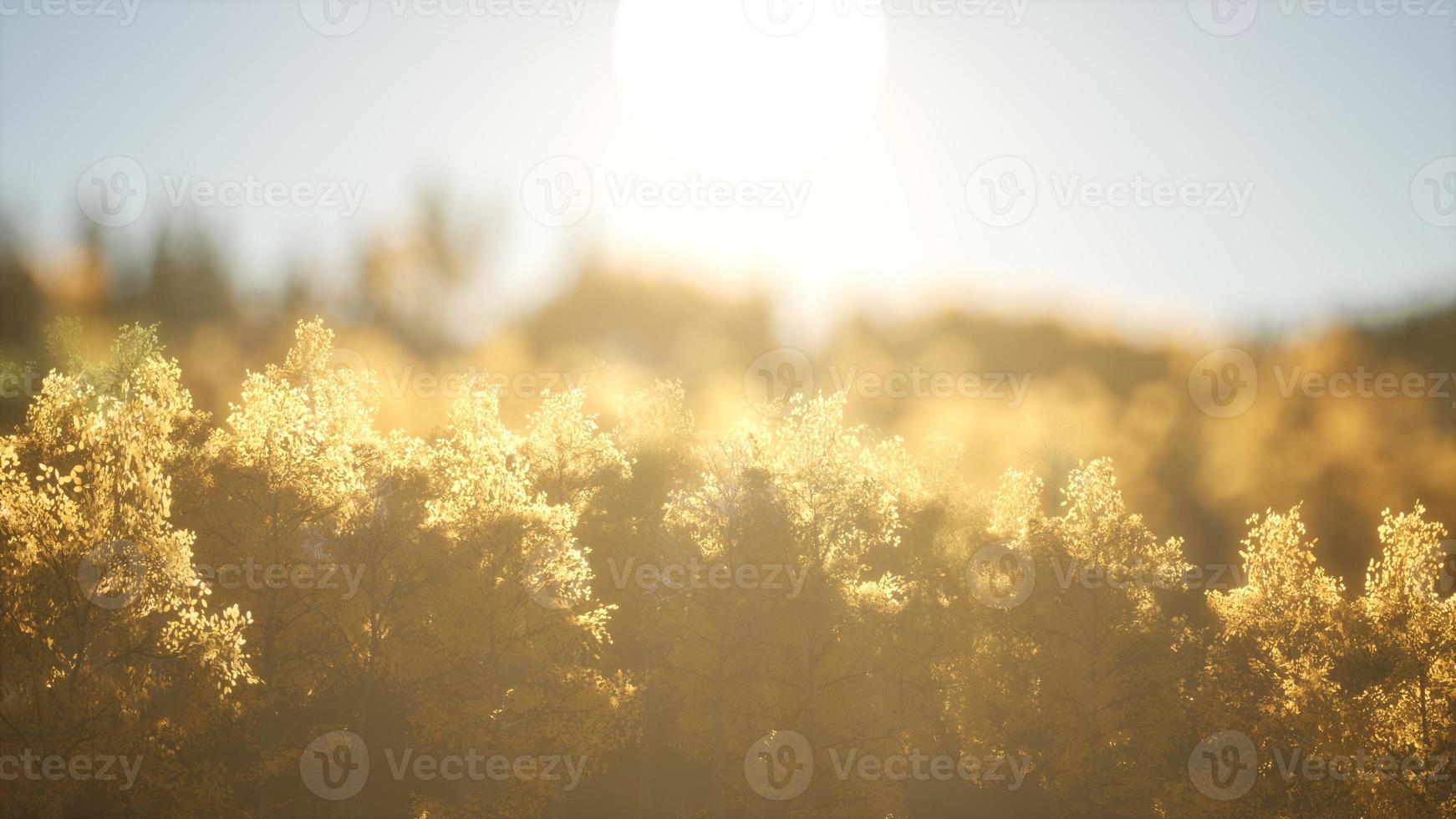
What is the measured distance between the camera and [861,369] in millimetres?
106000

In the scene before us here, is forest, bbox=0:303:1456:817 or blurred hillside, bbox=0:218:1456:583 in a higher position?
blurred hillside, bbox=0:218:1456:583

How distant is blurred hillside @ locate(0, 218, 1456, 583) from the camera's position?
75.8 m

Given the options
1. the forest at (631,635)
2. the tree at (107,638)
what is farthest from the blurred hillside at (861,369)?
the tree at (107,638)

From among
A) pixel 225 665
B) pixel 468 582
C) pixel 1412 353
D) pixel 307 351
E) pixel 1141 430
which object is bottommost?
pixel 225 665

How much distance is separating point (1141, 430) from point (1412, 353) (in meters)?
31.9

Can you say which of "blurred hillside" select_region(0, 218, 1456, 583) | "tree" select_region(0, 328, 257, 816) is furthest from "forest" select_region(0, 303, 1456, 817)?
"blurred hillside" select_region(0, 218, 1456, 583)

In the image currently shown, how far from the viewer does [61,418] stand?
2909cm

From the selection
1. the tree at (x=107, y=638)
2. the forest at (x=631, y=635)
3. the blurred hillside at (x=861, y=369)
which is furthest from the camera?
the blurred hillside at (x=861, y=369)

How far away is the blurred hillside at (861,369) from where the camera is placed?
7581cm

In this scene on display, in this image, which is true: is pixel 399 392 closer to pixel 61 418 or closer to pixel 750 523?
pixel 61 418

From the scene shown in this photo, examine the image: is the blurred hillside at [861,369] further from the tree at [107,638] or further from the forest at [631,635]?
the tree at [107,638]

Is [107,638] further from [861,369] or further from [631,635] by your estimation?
[861,369]

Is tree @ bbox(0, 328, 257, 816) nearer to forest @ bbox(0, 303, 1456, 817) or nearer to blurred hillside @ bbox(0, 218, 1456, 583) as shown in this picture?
forest @ bbox(0, 303, 1456, 817)

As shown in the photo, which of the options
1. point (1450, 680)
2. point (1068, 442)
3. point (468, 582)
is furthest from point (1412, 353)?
point (468, 582)
